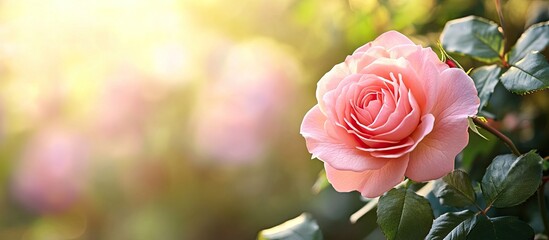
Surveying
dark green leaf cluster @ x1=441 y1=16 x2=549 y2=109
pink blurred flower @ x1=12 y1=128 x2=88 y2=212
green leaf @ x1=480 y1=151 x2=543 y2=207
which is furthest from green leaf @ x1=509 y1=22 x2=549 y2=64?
pink blurred flower @ x1=12 y1=128 x2=88 y2=212

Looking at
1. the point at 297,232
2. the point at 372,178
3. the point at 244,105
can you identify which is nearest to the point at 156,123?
the point at 244,105

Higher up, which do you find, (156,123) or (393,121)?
(156,123)

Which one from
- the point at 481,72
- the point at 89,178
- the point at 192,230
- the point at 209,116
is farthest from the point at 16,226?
the point at 481,72

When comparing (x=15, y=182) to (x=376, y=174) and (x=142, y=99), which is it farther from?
(x=376, y=174)

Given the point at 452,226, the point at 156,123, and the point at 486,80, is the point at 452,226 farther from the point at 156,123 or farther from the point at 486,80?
the point at 156,123

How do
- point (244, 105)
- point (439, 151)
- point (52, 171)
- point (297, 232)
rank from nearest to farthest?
point (439, 151), point (297, 232), point (244, 105), point (52, 171)

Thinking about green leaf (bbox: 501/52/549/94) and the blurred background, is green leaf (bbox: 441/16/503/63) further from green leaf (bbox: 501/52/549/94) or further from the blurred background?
the blurred background

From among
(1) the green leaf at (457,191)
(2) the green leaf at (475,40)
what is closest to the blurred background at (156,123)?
(2) the green leaf at (475,40)
